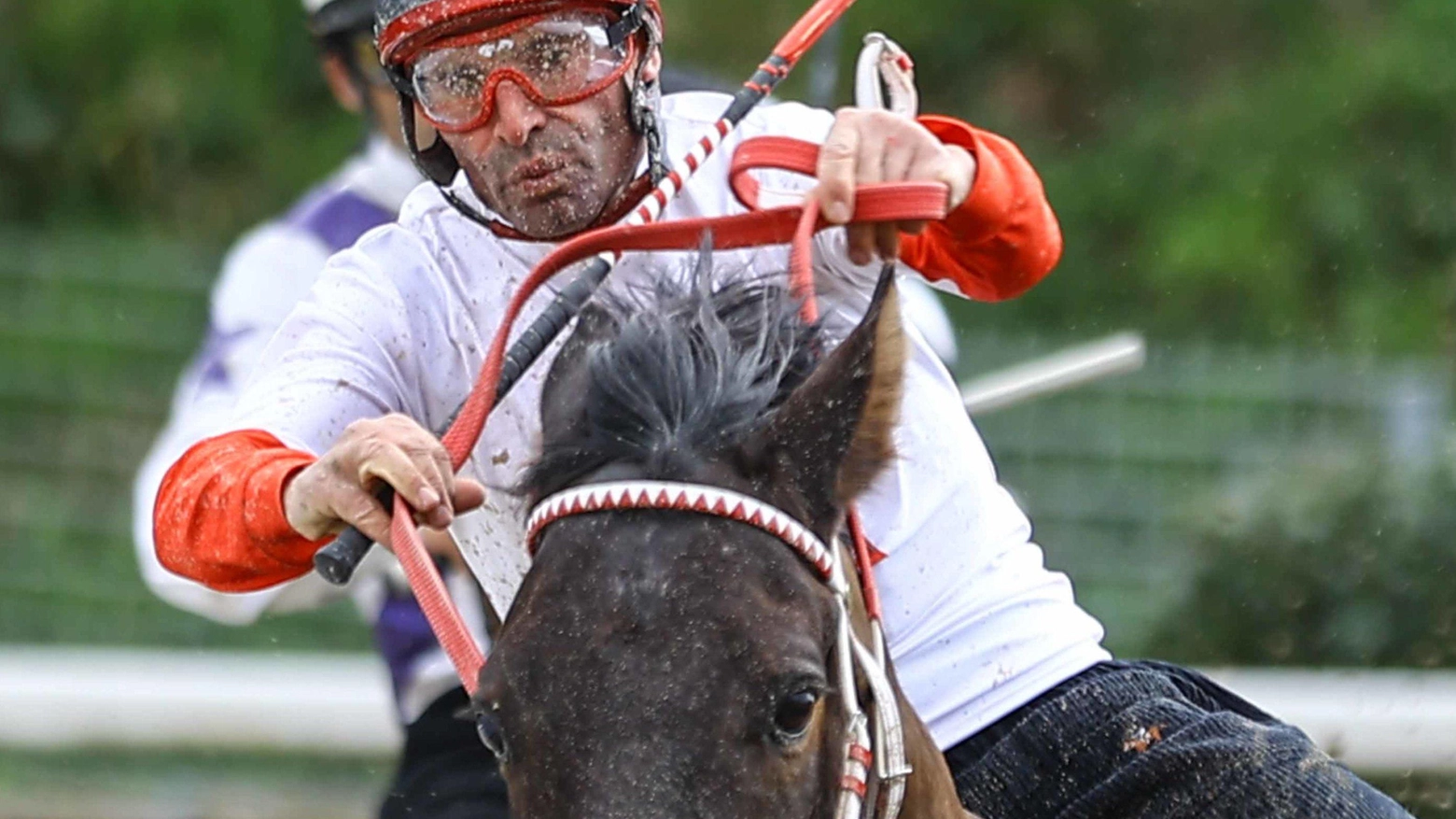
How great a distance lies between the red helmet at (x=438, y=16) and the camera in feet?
10.8

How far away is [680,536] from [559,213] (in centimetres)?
89

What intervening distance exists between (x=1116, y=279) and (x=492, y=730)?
9.83 meters

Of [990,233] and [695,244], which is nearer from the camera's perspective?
[695,244]

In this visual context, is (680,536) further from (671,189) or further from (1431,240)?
(1431,240)

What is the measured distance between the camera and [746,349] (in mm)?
2758

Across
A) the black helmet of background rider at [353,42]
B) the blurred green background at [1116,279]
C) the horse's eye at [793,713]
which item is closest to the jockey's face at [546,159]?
the horse's eye at [793,713]

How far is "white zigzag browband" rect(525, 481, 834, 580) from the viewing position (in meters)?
2.58

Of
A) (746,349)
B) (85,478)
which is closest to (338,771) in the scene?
(85,478)

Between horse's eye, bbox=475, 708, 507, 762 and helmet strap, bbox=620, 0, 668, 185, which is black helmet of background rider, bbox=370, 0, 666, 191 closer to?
helmet strap, bbox=620, 0, 668, 185

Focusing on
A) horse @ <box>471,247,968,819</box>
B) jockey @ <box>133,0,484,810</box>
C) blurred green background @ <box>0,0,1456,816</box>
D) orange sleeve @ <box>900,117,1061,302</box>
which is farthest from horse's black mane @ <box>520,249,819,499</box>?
jockey @ <box>133,0,484,810</box>

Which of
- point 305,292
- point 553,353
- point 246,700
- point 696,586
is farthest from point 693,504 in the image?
point 246,700

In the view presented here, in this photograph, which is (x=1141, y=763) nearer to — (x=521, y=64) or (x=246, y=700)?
(x=521, y=64)

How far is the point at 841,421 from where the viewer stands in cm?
265

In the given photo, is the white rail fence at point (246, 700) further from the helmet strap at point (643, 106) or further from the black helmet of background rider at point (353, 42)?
the helmet strap at point (643, 106)
